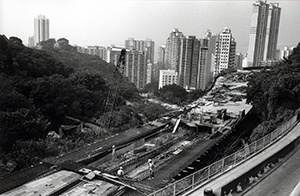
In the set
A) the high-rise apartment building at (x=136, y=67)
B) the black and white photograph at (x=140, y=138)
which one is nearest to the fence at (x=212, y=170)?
the black and white photograph at (x=140, y=138)

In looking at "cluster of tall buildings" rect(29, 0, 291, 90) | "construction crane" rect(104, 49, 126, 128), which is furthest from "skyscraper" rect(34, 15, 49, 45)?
"construction crane" rect(104, 49, 126, 128)

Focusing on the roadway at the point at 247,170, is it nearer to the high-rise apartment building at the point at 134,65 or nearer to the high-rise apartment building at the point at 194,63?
the high-rise apartment building at the point at 134,65

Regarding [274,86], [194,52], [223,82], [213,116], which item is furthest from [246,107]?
[194,52]

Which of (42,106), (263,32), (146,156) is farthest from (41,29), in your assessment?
(146,156)

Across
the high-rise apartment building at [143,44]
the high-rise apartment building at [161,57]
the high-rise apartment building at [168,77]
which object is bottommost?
the high-rise apartment building at [168,77]

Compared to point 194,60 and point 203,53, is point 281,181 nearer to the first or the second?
point 203,53

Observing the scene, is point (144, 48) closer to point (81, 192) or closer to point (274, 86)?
point (274, 86)
